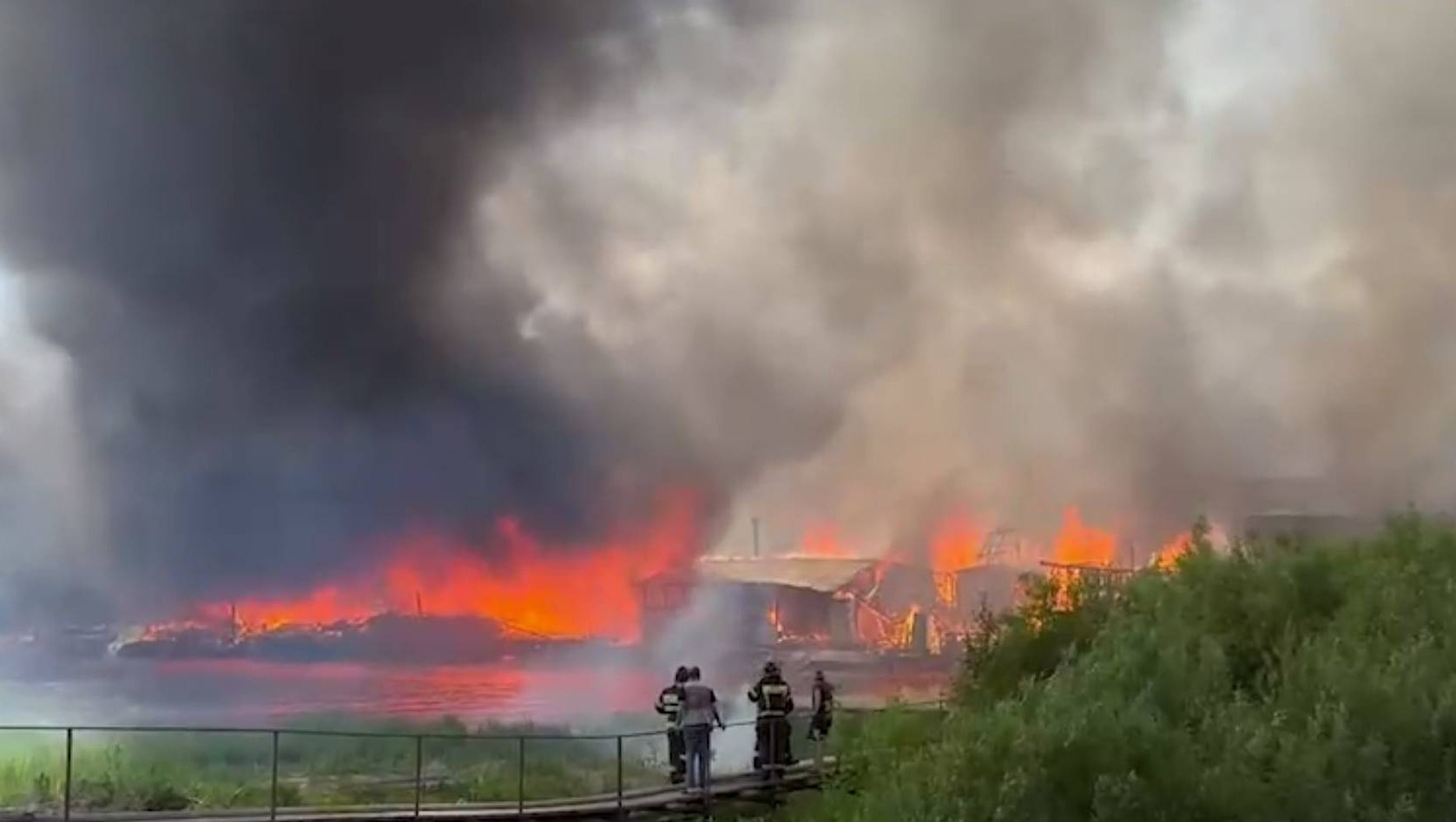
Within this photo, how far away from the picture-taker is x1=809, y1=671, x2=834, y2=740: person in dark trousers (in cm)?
2398

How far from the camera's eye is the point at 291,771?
30.9m

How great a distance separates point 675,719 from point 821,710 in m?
3.87

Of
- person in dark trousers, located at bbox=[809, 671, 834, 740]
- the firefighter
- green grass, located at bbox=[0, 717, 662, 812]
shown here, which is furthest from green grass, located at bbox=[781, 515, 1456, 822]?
green grass, located at bbox=[0, 717, 662, 812]

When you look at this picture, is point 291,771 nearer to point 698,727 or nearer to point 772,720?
point 772,720

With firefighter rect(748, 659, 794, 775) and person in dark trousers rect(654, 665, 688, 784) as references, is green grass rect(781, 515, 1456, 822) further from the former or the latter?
person in dark trousers rect(654, 665, 688, 784)

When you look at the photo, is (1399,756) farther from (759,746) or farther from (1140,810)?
(759,746)

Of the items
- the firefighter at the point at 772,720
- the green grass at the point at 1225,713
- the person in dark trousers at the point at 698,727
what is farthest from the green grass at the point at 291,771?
the green grass at the point at 1225,713

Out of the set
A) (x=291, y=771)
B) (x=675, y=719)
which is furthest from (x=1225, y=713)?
(x=291, y=771)

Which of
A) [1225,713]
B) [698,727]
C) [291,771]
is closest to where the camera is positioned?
[1225,713]

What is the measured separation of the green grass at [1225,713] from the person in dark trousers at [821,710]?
3.37 feet

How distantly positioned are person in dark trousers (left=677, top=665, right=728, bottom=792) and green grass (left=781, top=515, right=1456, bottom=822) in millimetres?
1548

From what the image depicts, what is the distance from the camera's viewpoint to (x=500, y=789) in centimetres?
2598

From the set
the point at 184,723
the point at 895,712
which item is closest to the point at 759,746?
the point at 895,712

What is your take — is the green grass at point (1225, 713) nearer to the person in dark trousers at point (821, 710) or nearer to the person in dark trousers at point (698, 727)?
the person in dark trousers at point (821, 710)
